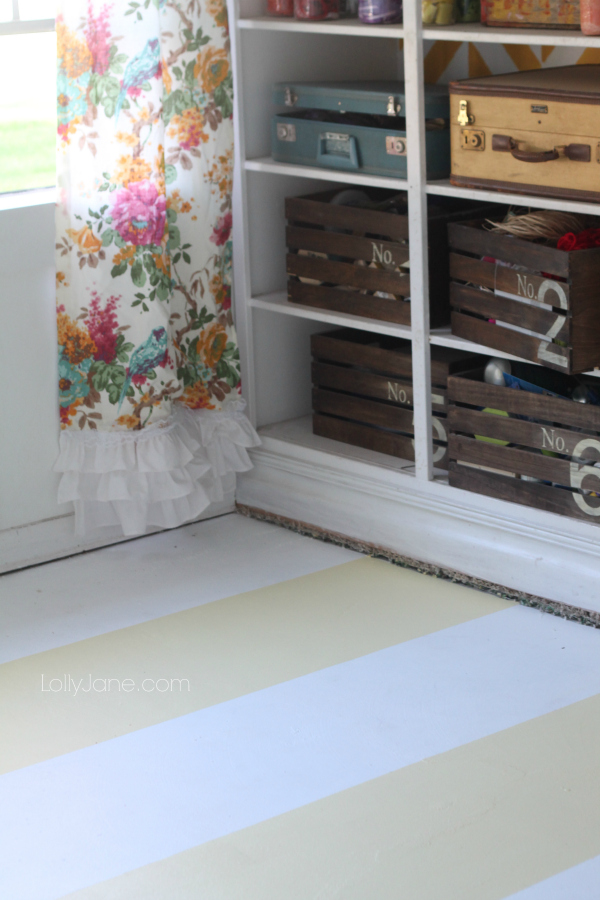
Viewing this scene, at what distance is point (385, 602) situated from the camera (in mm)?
2324

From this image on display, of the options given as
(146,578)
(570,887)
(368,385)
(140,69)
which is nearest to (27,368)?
(146,578)

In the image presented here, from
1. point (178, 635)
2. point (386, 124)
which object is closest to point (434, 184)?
point (386, 124)

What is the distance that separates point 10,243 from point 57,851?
4.31ft

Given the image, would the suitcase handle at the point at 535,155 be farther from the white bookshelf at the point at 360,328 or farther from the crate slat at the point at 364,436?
the crate slat at the point at 364,436

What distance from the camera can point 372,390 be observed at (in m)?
2.65

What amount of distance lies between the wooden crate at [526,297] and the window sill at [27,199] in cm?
87

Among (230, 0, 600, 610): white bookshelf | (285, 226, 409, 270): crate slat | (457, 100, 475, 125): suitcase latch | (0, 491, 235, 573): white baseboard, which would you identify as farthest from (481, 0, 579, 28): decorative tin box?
(0, 491, 235, 573): white baseboard

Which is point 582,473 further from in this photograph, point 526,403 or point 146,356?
point 146,356

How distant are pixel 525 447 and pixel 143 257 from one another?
0.91 metres

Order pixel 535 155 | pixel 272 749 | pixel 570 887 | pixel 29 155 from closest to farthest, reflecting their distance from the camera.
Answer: pixel 570 887, pixel 272 749, pixel 535 155, pixel 29 155

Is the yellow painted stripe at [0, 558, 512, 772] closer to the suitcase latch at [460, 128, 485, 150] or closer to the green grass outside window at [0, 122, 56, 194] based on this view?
the suitcase latch at [460, 128, 485, 150]

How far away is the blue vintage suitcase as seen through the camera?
91.6 inches

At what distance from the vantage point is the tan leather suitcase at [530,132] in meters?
1.97

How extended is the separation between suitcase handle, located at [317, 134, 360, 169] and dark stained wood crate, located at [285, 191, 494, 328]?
4.0 inches
